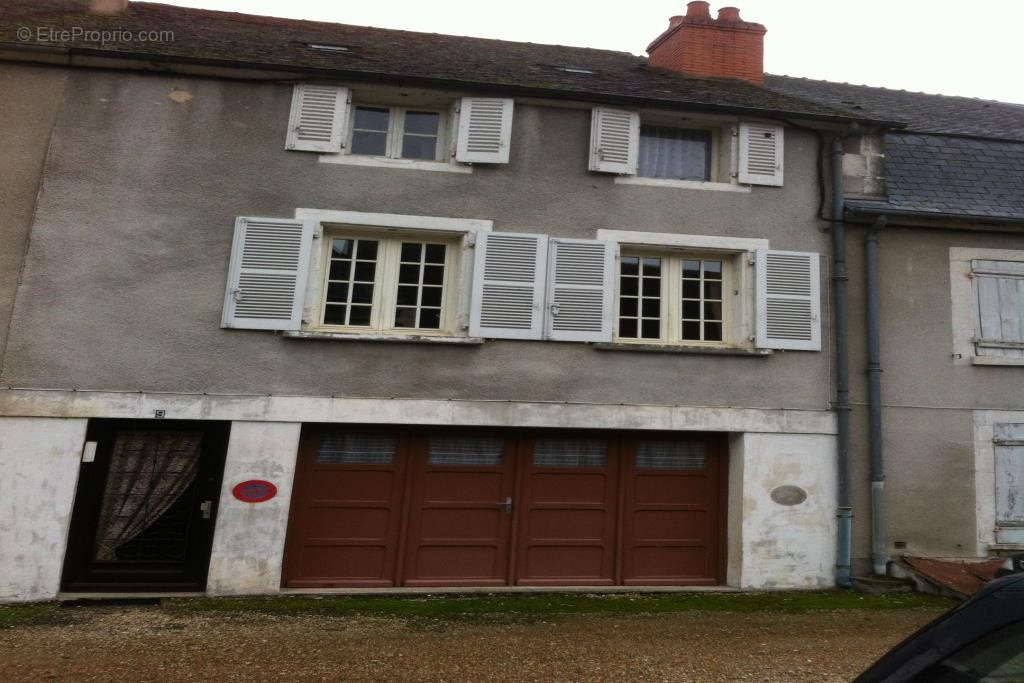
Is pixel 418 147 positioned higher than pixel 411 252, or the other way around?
pixel 418 147

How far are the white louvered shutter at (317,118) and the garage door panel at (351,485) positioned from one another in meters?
3.77

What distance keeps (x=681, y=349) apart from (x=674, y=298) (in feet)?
2.35

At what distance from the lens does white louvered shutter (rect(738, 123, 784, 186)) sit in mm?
8633

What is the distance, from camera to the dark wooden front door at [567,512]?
8000 millimetres

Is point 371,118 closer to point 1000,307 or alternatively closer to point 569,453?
point 569,453

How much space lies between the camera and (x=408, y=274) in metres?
8.21

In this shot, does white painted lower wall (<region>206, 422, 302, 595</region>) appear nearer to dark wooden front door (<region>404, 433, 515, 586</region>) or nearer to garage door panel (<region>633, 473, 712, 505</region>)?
dark wooden front door (<region>404, 433, 515, 586</region>)

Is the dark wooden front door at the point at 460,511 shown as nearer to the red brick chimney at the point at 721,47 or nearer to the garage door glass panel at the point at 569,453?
the garage door glass panel at the point at 569,453

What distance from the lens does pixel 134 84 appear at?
26.1 ft

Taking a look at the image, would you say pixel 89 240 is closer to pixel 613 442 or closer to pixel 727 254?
pixel 613 442

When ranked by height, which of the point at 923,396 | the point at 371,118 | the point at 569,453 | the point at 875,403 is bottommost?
the point at 569,453

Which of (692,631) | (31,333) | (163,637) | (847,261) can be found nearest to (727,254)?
(847,261)

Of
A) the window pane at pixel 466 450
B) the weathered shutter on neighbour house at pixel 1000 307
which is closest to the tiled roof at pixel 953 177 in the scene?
the weathered shutter on neighbour house at pixel 1000 307

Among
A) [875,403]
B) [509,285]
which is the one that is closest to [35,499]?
[509,285]
